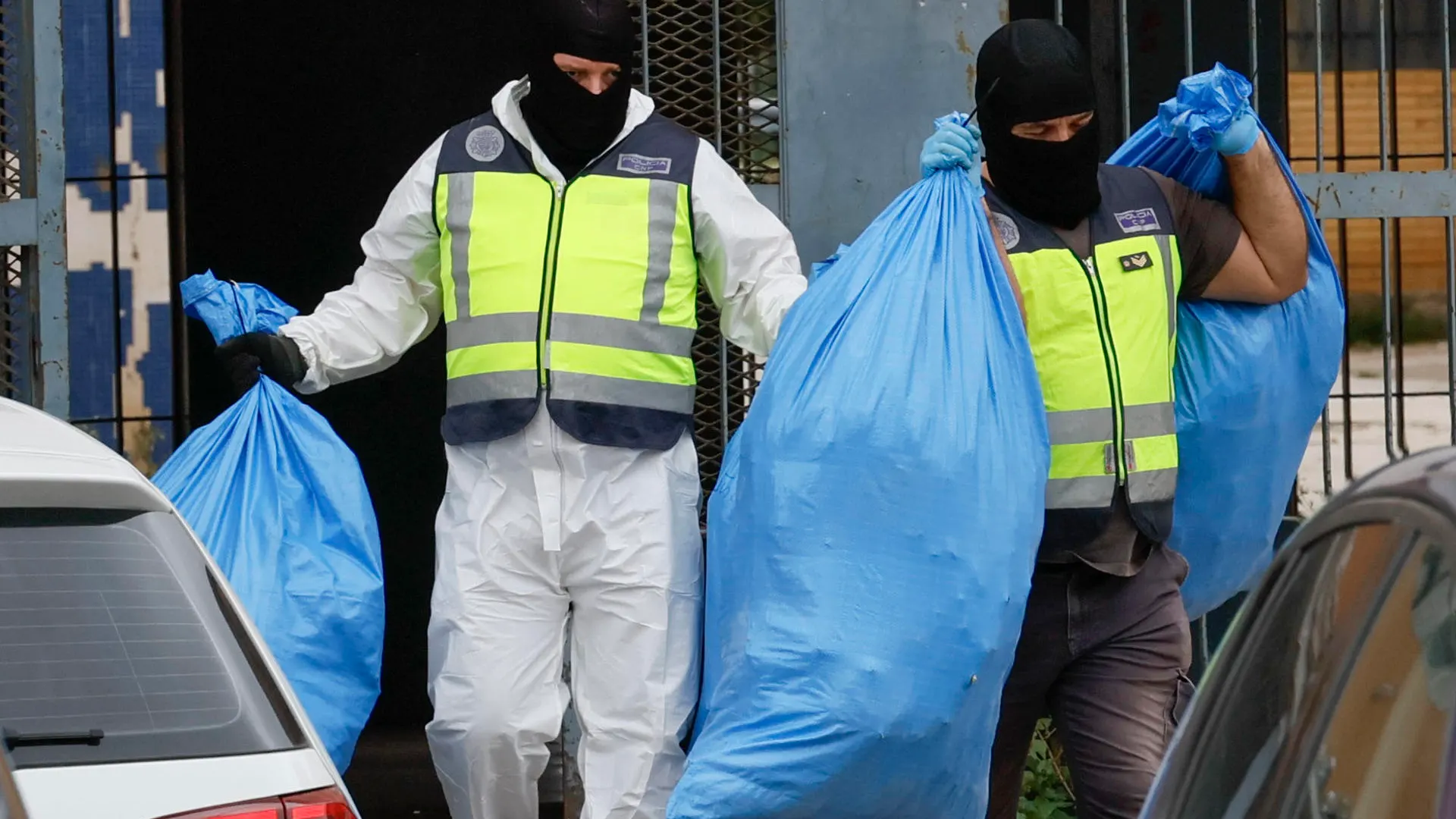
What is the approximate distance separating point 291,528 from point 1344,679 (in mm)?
2352

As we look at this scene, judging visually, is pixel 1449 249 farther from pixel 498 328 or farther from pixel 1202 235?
pixel 498 328

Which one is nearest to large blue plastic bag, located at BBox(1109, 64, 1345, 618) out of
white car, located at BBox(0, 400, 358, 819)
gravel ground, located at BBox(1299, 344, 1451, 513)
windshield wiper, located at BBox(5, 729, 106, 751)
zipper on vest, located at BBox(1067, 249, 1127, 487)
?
zipper on vest, located at BBox(1067, 249, 1127, 487)

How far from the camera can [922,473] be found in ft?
10.5

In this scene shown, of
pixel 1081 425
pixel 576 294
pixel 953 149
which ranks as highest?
pixel 953 149

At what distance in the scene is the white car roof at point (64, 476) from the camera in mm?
2418

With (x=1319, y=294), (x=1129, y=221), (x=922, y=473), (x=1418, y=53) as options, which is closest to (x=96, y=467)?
(x=922, y=473)

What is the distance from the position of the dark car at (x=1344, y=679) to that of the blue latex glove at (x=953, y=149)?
1378mm

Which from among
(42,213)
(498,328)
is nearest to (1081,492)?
(498,328)

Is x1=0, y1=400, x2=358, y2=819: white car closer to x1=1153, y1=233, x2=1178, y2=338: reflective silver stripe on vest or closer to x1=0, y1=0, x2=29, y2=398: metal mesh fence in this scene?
x1=1153, y1=233, x2=1178, y2=338: reflective silver stripe on vest

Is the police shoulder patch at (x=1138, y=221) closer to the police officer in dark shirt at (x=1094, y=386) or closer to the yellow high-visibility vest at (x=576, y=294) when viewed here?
the police officer in dark shirt at (x=1094, y=386)

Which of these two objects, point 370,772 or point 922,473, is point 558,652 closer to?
point 922,473

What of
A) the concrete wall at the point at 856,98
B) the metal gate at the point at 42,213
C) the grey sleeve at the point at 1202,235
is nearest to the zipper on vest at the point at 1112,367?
the grey sleeve at the point at 1202,235

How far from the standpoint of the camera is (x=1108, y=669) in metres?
3.40

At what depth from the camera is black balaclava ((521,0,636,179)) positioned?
377cm
